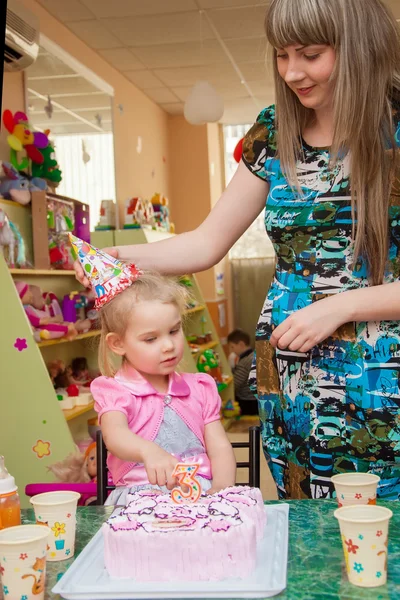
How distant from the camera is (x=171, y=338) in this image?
1527 mm

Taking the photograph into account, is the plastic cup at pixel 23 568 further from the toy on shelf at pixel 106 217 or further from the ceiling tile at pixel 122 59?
the ceiling tile at pixel 122 59

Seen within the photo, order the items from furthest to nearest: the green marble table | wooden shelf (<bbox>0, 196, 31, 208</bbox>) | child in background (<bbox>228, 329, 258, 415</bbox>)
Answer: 1. child in background (<bbox>228, 329, 258, 415</bbox>)
2. wooden shelf (<bbox>0, 196, 31, 208</bbox>)
3. the green marble table

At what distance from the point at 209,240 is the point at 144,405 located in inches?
15.9

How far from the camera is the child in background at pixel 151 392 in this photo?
1.50m

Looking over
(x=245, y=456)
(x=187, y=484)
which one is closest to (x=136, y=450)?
(x=187, y=484)

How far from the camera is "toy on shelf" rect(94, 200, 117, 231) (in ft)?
19.5

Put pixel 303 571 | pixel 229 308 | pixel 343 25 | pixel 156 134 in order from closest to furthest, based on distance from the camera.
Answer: pixel 303 571, pixel 343 25, pixel 156 134, pixel 229 308

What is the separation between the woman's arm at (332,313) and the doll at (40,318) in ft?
8.29

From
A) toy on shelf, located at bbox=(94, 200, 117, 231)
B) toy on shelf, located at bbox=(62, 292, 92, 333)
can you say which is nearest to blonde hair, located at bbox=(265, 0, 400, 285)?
toy on shelf, located at bbox=(62, 292, 92, 333)

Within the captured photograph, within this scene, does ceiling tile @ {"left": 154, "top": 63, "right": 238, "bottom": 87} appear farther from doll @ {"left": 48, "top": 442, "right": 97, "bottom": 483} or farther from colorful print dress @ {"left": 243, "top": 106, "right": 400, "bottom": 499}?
colorful print dress @ {"left": 243, "top": 106, "right": 400, "bottom": 499}

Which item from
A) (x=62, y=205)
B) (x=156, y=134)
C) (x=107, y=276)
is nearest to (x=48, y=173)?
(x=62, y=205)

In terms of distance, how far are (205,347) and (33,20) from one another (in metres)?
3.26

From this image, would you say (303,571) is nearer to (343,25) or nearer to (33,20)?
(343,25)

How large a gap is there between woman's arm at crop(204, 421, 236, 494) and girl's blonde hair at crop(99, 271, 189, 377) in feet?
0.87
